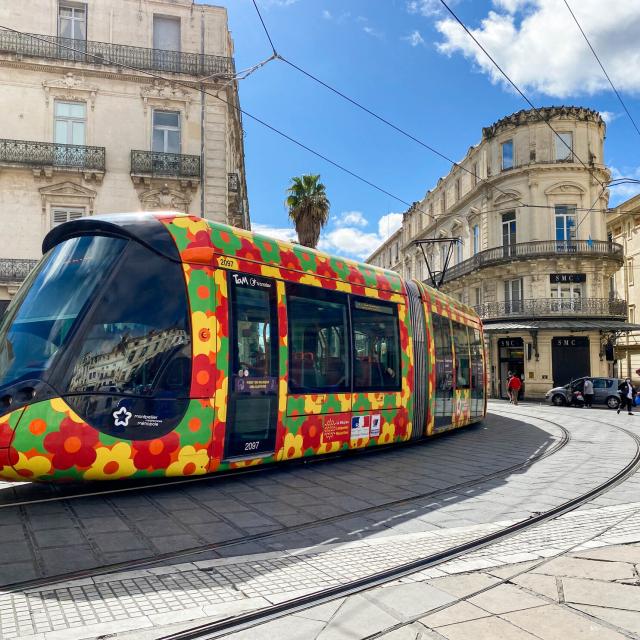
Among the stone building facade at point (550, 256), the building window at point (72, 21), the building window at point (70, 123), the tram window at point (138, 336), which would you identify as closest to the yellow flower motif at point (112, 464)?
the tram window at point (138, 336)

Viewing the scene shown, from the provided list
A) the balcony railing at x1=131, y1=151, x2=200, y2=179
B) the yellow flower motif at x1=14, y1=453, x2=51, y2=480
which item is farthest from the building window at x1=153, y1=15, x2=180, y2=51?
the yellow flower motif at x1=14, y1=453, x2=51, y2=480

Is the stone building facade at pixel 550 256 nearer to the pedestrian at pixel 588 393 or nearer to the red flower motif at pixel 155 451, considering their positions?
the pedestrian at pixel 588 393

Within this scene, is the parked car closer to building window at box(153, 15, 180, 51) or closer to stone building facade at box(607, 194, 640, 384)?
stone building facade at box(607, 194, 640, 384)

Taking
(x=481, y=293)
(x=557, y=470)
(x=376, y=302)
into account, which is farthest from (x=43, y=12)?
(x=481, y=293)

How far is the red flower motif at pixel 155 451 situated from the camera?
19.1 feet

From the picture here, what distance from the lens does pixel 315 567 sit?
169 inches


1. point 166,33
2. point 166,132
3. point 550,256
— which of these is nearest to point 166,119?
point 166,132

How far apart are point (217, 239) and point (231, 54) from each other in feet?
65.8

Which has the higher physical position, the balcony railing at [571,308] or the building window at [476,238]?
the building window at [476,238]

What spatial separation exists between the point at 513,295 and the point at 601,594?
33.1 m

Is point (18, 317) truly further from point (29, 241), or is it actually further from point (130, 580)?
point (29, 241)

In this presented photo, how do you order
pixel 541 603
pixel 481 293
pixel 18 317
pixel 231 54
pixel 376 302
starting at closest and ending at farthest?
pixel 541 603, pixel 18 317, pixel 376 302, pixel 231 54, pixel 481 293

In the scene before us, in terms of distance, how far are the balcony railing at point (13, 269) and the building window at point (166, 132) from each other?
6.06m

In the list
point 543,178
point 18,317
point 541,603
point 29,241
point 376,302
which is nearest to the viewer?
point 541,603
